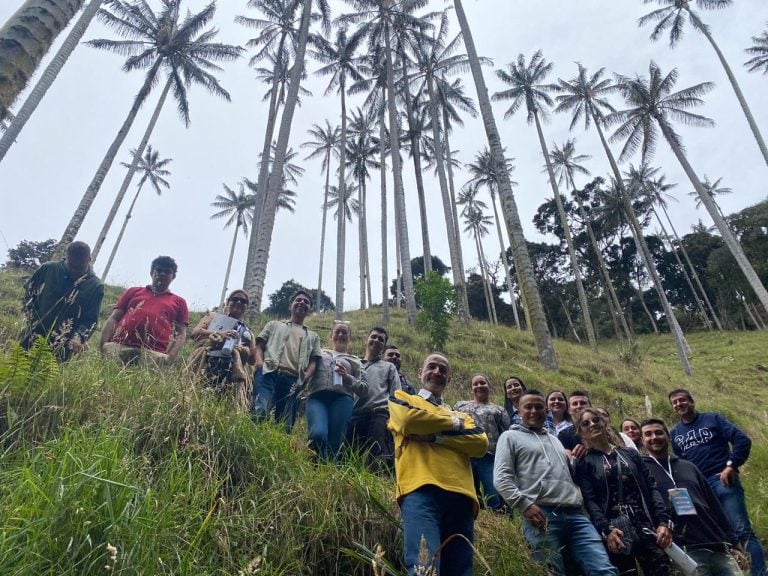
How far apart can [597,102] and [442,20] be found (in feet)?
32.3

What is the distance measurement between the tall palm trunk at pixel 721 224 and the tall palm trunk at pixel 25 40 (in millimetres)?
19568

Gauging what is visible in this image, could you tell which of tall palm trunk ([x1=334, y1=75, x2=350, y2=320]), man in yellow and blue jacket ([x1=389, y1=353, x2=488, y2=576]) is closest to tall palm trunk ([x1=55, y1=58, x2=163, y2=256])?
tall palm trunk ([x1=334, y1=75, x2=350, y2=320])

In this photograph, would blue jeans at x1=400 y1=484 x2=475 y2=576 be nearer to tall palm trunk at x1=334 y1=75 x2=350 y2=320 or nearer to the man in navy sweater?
the man in navy sweater

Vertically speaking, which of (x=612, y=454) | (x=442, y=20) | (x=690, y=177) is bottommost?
(x=612, y=454)

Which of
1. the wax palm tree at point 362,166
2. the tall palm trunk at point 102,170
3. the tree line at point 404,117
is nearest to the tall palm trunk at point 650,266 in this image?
the tree line at point 404,117

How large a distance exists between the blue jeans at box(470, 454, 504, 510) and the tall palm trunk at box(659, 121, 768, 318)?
647 inches

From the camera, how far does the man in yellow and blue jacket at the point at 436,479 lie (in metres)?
2.42

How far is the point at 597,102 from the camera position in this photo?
26453 mm

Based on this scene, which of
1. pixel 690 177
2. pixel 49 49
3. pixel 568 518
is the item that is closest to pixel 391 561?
pixel 568 518

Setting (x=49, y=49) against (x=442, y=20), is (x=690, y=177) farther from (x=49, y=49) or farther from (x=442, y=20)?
(x=49, y=49)

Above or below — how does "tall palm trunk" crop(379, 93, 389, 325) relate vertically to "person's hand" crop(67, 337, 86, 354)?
above

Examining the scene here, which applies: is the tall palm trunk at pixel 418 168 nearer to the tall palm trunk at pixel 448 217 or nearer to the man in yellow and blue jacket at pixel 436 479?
the tall palm trunk at pixel 448 217

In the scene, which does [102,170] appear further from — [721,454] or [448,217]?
[721,454]

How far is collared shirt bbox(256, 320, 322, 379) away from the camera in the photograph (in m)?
4.23
